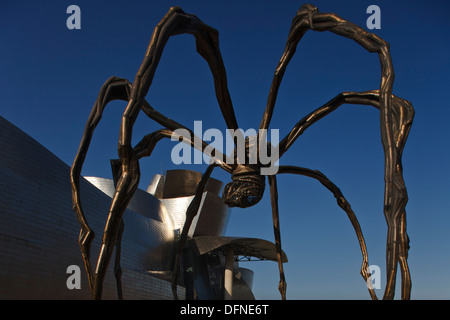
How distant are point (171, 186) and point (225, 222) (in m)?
5.88

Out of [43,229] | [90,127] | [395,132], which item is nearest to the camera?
[395,132]

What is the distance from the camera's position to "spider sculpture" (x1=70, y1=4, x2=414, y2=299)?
3369 millimetres

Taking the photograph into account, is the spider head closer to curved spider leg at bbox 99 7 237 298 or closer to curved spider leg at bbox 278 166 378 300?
curved spider leg at bbox 278 166 378 300

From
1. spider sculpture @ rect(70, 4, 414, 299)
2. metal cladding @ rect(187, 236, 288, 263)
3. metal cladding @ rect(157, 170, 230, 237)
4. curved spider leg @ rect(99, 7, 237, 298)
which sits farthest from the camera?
metal cladding @ rect(157, 170, 230, 237)

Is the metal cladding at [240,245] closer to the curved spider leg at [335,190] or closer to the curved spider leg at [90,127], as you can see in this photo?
the curved spider leg at [335,190]

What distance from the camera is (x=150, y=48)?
13.5 ft

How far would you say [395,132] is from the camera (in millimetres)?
4418

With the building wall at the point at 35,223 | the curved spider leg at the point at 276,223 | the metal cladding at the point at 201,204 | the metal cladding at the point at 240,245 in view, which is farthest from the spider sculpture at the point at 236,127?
the metal cladding at the point at 201,204

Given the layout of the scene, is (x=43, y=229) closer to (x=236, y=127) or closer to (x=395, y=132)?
(x=236, y=127)

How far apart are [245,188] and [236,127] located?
927 millimetres

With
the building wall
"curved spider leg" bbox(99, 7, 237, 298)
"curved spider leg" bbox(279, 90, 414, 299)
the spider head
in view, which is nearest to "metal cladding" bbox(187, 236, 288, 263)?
the building wall

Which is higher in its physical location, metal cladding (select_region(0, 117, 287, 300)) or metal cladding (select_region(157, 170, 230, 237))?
metal cladding (select_region(157, 170, 230, 237))

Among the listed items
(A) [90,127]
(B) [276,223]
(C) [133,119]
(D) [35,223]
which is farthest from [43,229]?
(C) [133,119]
